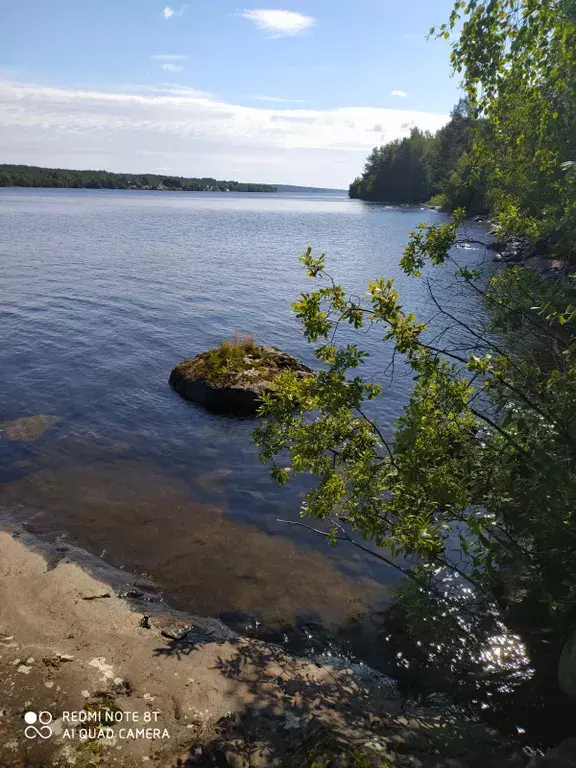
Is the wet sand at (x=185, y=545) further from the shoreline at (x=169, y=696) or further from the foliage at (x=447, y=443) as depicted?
the foliage at (x=447, y=443)

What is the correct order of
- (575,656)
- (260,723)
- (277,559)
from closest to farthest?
(260,723) → (575,656) → (277,559)

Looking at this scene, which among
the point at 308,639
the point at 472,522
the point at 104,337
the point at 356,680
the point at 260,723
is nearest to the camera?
the point at 472,522

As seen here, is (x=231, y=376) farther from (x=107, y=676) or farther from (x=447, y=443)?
(x=447, y=443)

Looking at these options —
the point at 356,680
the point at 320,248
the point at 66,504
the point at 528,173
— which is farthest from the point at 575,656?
the point at 320,248

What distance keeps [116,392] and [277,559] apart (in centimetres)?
1211

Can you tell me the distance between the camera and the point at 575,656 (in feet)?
27.6

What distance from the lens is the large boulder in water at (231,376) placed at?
1991 cm

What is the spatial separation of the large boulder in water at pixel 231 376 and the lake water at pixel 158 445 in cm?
81

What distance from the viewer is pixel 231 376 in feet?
67.6

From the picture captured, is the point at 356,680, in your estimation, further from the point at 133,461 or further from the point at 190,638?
the point at 133,461

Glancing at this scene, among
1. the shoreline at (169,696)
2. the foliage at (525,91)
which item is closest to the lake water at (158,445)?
the shoreline at (169,696)

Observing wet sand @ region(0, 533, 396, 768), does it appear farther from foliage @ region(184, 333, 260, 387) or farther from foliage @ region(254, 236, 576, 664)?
foliage @ region(184, 333, 260, 387)

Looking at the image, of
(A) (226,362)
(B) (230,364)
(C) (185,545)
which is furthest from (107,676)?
(A) (226,362)

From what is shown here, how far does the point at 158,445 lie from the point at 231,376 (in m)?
4.52
